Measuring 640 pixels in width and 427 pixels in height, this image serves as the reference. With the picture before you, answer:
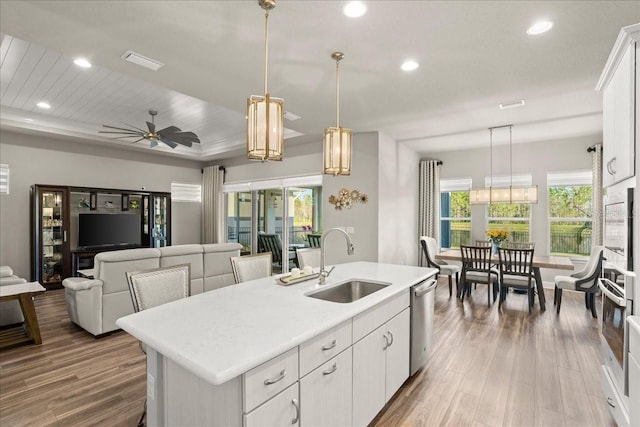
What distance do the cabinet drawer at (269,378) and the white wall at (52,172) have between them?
6636 millimetres

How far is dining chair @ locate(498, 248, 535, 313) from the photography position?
4.32 metres

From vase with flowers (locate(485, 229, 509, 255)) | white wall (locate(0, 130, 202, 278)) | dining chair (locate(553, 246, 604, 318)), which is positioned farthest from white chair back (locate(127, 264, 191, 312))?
white wall (locate(0, 130, 202, 278))

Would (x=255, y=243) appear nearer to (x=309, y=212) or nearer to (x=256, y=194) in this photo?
(x=256, y=194)

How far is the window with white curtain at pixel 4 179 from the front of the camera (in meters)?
5.44

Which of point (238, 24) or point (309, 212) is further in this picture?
point (309, 212)

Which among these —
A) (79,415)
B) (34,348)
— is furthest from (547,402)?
(34,348)

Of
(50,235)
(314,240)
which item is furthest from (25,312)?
(314,240)

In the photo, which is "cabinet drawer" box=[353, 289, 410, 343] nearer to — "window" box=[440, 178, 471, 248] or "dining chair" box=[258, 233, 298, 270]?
"dining chair" box=[258, 233, 298, 270]

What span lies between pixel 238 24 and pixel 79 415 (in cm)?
287

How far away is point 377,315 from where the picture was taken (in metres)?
1.94

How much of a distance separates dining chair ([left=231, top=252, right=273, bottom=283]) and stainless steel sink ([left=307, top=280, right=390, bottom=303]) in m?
0.79

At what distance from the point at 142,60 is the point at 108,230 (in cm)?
465

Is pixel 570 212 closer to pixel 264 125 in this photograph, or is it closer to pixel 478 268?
pixel 478 268

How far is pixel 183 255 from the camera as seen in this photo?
4.12m
